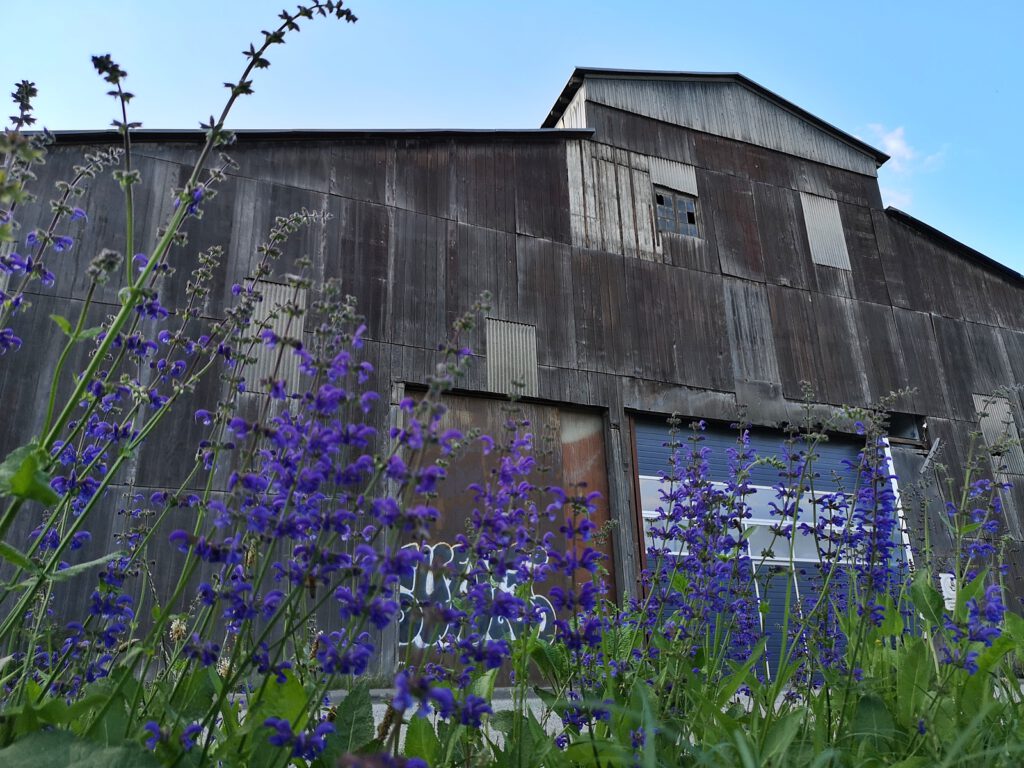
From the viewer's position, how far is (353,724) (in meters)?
2.81

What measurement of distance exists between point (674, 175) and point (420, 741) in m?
14.3

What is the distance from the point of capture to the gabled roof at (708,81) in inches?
606

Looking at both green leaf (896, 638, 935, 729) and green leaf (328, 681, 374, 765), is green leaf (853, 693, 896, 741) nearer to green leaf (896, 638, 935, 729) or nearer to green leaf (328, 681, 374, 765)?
green leaf (896, 638, 935, 729)

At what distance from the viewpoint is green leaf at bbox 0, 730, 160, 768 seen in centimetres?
204

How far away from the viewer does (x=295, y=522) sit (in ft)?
7.68

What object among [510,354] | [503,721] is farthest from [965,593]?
[510,354]

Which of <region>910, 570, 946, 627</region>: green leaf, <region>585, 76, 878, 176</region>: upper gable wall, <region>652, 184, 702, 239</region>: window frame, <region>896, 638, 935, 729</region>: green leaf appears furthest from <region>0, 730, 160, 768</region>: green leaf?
<region>585, 76, 878, 176</region>: upper gable wall

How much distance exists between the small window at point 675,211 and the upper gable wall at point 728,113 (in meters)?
1.70

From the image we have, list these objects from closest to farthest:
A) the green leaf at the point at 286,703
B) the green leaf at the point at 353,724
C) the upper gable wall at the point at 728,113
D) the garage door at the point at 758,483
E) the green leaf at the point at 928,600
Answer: the green leaf at the point at 286,703, the green leaf at the point at 353,724, the green leaf at the point at 928,600, the garage door at the point at 758,483, the upper gable wall at the point at 728,113

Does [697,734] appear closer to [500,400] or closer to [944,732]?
[944,732]

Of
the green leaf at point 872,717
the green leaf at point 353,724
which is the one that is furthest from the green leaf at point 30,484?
the green leaf at point 872,717

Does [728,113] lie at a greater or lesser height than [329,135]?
greater

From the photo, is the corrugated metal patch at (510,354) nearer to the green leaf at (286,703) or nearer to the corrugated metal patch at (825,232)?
the corrugated metal patch at (825,232)

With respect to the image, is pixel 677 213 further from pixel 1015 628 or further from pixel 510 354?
pixel 1015 628
